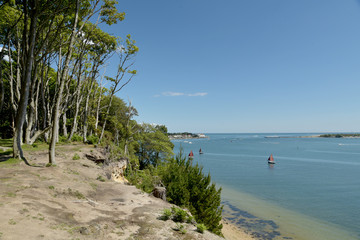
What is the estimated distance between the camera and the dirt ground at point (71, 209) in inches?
259

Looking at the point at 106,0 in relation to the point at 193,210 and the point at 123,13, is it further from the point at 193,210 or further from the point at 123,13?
the point at 193,210

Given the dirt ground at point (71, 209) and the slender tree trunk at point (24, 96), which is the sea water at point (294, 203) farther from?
the slender tree trunk at point (24, 96)

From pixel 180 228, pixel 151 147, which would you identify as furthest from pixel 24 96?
pixel 151 147

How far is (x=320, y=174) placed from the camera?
168 feet

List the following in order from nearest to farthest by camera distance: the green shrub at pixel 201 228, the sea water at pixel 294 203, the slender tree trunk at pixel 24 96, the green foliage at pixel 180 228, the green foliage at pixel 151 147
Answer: the green foliage at pixel 180 228 < the green shrub at pixel 201 228 < the slender tree trunk at pixel 24 96 < the sea water at pixel 294 203 < the green foliage at pixel 151 147

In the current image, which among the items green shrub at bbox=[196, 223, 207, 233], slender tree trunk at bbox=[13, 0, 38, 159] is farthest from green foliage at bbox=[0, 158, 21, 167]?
green shrub at bbox=[196, 223, 207, 233]

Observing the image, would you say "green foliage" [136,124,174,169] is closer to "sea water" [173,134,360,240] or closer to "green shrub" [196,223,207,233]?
"sea water" [173,134,360,240]

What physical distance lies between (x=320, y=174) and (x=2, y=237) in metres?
60.2

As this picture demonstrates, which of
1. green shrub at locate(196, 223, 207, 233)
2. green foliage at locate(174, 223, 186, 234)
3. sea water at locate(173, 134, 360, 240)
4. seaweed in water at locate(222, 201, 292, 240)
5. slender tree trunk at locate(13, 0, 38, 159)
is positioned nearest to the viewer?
green foliage at locate(174, 223, 186, 234)

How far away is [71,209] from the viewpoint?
28.0ft

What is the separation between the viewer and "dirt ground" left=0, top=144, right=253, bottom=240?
21.6 ft

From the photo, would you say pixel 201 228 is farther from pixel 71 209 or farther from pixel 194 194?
pixel 194 194

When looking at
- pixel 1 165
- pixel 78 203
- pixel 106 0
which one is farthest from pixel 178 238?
pixel 106 0

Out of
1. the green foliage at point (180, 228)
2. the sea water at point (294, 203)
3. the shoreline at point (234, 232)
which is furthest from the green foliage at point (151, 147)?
the green foliage at point (180, 228)
